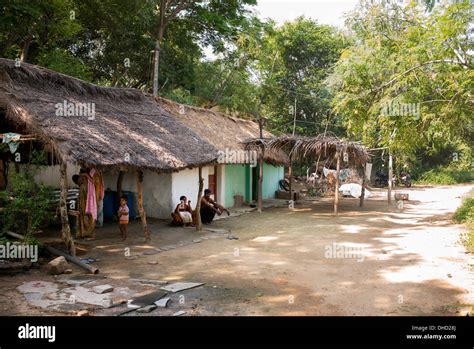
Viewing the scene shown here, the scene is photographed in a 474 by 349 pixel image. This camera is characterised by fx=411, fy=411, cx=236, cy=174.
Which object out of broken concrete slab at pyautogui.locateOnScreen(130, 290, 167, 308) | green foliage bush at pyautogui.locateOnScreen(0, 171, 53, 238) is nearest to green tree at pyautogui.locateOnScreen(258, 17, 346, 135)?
green foliage bush at pyautogui.locateOnScreen(0, 171, 53, 238)

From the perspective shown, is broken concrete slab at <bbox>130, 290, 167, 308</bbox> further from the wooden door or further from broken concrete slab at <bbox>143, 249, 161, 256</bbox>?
the wooden door

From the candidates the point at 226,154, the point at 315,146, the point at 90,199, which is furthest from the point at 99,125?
the point at 315,146

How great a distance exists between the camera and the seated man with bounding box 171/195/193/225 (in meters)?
11.8

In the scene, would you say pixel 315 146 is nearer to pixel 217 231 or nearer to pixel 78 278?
pixel 217 231

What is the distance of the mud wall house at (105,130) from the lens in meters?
8.19

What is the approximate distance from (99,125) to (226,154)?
5.85 metres

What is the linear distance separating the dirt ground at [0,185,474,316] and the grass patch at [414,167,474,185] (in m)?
19.3

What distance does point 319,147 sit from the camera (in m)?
15.0

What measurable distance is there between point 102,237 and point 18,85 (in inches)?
157

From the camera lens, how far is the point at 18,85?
30.1ft

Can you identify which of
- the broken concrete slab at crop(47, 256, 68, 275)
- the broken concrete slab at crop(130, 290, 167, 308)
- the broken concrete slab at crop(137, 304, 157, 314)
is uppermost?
the broken concrete slab at crop(47, 256, 68, 275)

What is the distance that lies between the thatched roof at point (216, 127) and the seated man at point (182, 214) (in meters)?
2.98

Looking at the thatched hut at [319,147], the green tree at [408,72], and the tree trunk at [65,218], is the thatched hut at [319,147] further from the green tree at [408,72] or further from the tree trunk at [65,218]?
the tree trunk at [65,218]
